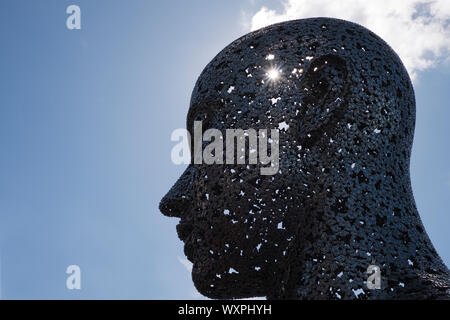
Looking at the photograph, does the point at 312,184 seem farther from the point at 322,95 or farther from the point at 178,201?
the point at 178,201

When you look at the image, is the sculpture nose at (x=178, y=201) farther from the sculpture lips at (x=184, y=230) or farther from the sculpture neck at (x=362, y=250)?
the sculpture neck at (x=362, y=250)

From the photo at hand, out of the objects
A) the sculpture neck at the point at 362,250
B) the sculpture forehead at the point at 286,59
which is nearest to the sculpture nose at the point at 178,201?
the sculpture forehead at the point at 286,59

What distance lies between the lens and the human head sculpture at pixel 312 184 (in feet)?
8.91

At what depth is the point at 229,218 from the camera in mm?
2945

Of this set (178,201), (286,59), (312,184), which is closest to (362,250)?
(312,184)

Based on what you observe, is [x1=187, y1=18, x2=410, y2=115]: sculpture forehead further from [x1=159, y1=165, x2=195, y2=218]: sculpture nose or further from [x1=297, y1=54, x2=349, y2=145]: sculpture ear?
[x1=159, y1=165, x2=195, y2=218]: sculpture nose

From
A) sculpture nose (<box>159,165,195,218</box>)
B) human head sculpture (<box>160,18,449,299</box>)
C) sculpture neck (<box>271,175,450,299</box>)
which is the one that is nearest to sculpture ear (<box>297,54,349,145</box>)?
human head sculpture (<box>160,18,449,299</box>)

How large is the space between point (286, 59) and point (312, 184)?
83cm

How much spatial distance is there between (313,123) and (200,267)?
1084 millimetres

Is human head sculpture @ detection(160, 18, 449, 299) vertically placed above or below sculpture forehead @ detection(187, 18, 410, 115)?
below

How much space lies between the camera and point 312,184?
2977mm

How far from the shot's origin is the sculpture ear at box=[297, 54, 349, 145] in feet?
10.1
